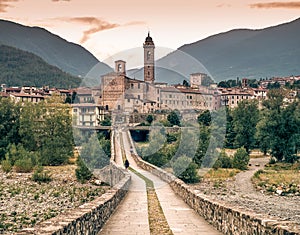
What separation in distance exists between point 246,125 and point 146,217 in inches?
1948

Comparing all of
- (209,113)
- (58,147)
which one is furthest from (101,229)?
(209,113)

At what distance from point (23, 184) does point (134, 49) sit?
1198 centimetres

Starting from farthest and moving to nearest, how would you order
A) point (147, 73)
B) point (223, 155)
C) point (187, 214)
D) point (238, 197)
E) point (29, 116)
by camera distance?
point (147, 73) → point (29, 116) → point (223, 155) → point (238, 197) → point (187, 214)

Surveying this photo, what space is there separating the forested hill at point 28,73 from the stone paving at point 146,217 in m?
135

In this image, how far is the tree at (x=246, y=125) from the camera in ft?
194

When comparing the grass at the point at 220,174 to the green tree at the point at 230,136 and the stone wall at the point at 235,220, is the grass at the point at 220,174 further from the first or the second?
the stone wall at the point at 235,220

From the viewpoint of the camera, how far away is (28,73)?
166 meters

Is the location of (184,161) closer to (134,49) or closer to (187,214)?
(134,49)

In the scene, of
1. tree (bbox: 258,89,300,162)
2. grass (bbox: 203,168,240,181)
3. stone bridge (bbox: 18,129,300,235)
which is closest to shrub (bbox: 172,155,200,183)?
grass (bbox: 203,168,240,181)

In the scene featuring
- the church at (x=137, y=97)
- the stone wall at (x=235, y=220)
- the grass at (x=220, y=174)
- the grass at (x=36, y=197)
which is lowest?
the grass at (x=36, y=197)

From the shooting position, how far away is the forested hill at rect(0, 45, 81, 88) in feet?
516

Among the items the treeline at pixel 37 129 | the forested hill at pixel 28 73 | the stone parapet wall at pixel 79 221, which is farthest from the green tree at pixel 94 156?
the forested hill at pixel 28 73

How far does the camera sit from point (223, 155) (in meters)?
47.0

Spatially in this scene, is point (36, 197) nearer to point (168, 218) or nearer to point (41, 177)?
point (41, 177)
